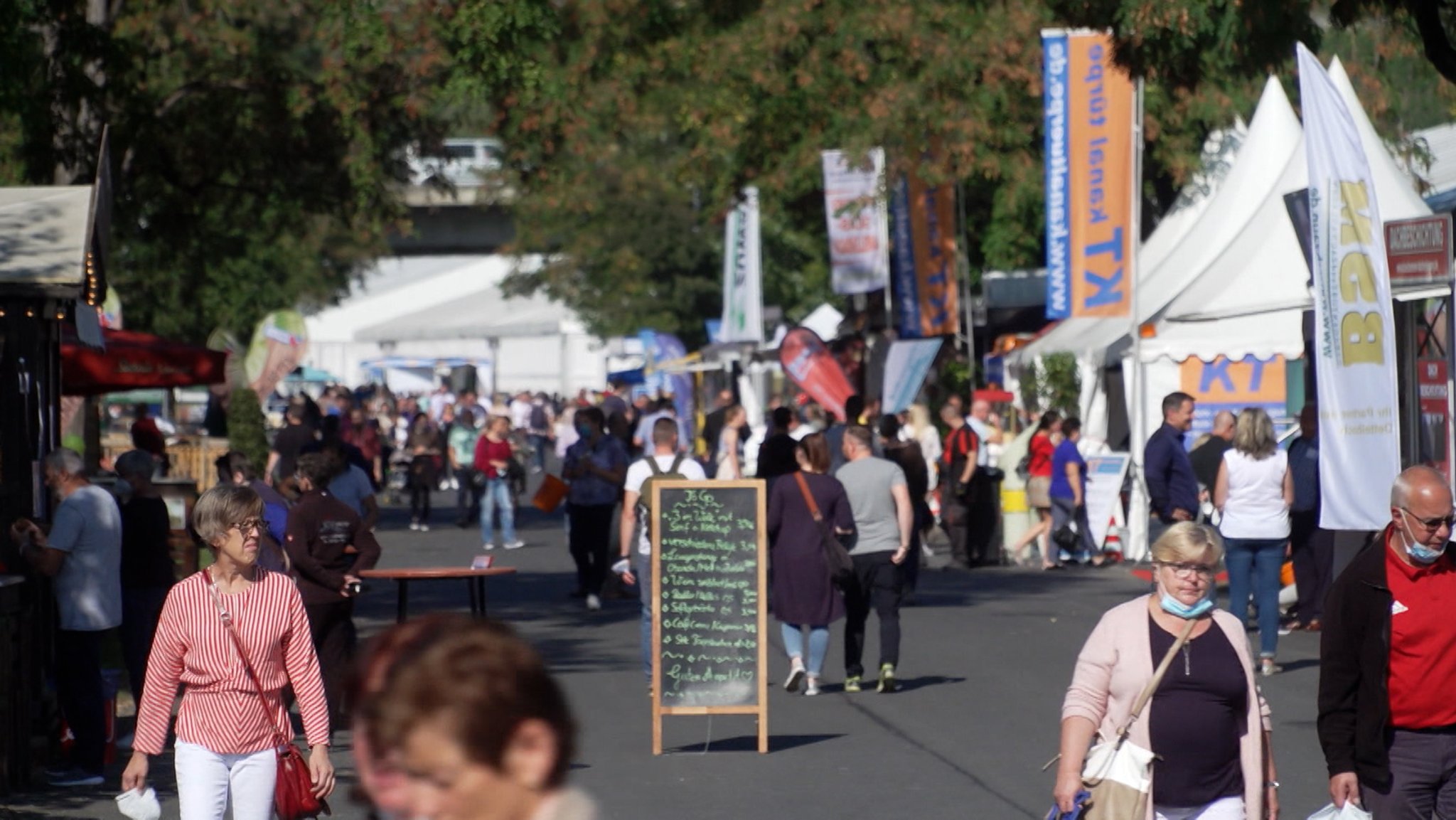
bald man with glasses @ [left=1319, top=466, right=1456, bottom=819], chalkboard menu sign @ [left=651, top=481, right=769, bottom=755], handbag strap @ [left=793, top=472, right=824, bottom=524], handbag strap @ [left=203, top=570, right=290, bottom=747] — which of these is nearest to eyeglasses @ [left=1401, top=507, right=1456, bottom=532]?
bald man with glasses @ [left=1319, top=466, right=1456, bottom=819]

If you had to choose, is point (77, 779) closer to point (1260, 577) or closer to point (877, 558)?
point (877, 558)

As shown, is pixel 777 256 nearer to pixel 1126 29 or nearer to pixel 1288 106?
pixel 1288 106

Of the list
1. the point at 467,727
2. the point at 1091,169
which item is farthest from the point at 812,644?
the point at 467,727

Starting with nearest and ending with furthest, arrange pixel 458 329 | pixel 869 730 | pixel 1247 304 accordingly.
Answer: pixel 869 730 < pixel 1247 304 < pixel 458 329

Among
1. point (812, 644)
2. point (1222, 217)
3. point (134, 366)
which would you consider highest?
point (1222, 217)

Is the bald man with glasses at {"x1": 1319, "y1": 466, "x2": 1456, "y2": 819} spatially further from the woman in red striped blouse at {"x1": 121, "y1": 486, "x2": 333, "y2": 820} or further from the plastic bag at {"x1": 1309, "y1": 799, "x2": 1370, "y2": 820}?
the woman in red striped blouse at {"x1": 121, "y1": 486, "x2": 333, "y2": 820}

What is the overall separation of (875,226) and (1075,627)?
13.8 m

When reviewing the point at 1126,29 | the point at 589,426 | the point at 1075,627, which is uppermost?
the point at 1126,29

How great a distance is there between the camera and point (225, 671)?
6301 mm

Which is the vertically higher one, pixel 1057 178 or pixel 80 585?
pixel 1057 178

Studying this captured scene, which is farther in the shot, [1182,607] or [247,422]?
[247,422]

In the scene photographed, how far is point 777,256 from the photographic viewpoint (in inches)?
2030

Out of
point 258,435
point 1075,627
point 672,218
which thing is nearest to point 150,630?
point 1075,627

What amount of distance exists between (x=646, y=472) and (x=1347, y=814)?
8596 mm
